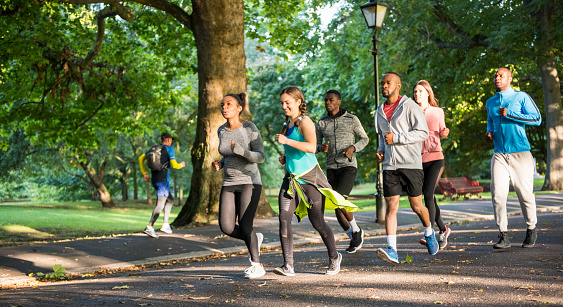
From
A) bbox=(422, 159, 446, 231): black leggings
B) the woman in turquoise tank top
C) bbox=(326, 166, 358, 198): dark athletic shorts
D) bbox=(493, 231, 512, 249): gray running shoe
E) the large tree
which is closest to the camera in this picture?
the woman in turquoise tank top

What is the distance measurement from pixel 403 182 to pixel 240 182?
1.93 m

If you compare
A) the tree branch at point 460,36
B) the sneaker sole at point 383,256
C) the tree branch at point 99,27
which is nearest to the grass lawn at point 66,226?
the tree branch at point 99,27

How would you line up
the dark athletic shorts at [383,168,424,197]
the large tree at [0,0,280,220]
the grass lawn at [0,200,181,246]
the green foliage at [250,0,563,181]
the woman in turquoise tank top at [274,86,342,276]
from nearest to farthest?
the woman in turquoise tank top at [274,86,342,276], the dark athletic shorts at [383,168,424,197], the large tree at [0,0,280,220], the grass lawn at [0,200,181,246], the green foliage at [250,0,563,181]

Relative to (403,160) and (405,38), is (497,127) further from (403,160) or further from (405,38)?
(405,38)

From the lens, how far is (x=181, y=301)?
5.33 meters

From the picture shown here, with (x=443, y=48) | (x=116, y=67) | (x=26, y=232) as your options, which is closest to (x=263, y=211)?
(x=116, y=67)

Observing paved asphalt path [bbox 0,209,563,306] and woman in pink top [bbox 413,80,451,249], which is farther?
woman in pink top [bbox 413,80,451,249]

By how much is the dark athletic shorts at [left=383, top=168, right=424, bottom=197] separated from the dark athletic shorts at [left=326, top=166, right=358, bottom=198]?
1112 millimetres

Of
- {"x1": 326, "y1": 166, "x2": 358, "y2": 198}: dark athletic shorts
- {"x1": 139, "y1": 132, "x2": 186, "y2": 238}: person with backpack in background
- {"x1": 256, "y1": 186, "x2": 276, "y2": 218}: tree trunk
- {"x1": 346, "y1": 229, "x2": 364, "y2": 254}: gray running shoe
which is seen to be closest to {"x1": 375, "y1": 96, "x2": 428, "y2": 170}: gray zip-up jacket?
{"x1": 326, "y1": 166, "x2": 358, "y2": 198}: dark athletic shorts

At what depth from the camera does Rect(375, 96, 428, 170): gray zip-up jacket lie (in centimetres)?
684

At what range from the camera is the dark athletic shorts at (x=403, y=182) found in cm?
687

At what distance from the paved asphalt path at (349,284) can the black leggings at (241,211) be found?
17.9 inches

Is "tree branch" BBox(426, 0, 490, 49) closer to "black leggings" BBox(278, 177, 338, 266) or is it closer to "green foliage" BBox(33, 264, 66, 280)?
"black leggings" BBox(278, 177, 338, 266)

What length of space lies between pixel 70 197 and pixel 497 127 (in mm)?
50877
